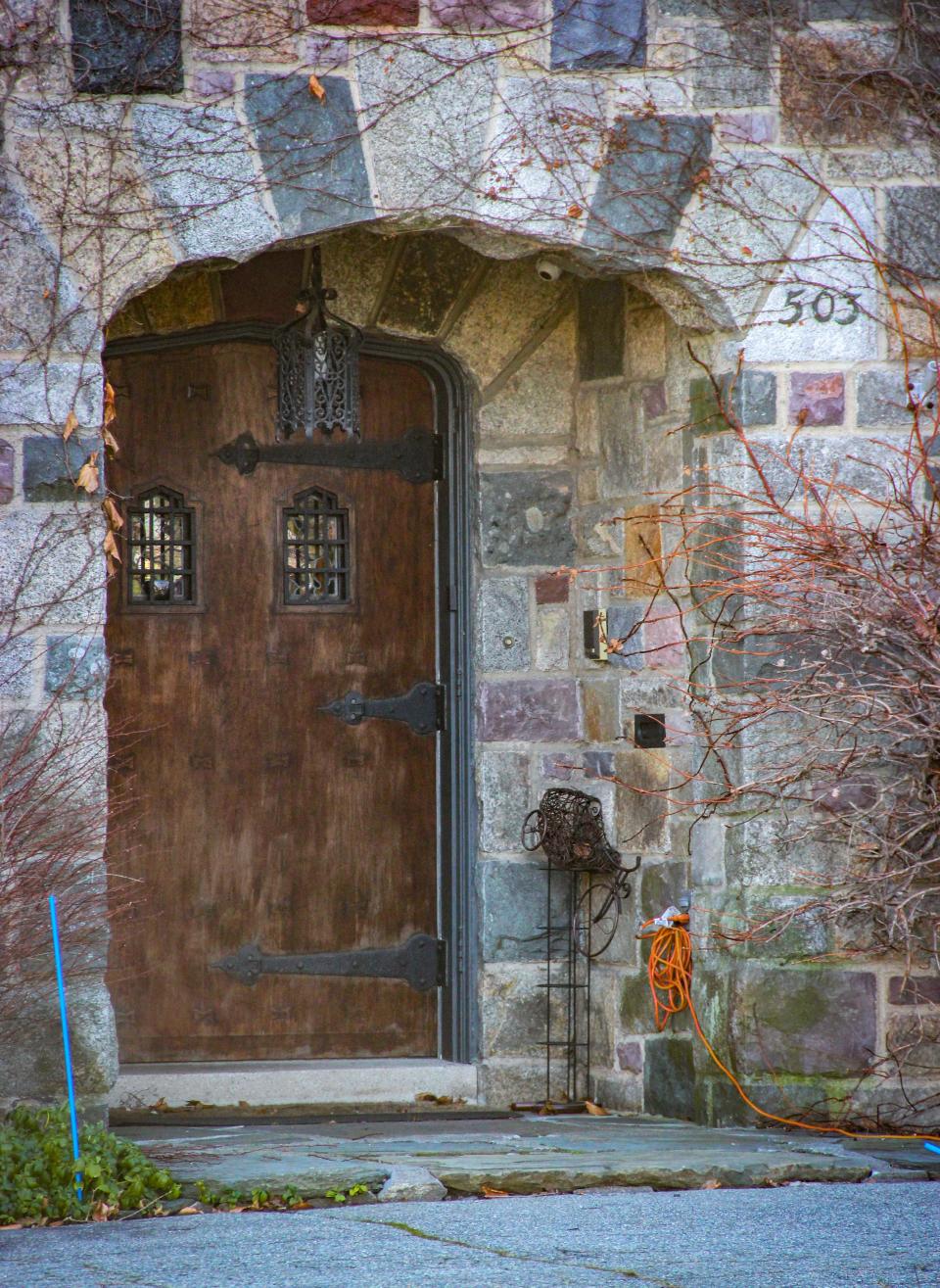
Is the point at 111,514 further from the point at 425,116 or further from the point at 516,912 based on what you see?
the point at 516,912

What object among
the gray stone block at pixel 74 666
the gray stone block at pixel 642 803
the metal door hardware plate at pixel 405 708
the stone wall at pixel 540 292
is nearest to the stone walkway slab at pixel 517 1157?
the stone wall at pixel 540 292

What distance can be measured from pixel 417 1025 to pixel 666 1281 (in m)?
2.29

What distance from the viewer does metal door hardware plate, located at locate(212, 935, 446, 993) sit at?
5.20 meters

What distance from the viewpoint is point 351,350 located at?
15.9 ft

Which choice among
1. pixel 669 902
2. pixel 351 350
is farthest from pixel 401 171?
pixel 669 902

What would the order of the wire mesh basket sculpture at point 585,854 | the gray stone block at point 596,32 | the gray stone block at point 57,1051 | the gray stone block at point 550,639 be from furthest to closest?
1. the gray stone block at point 550,639
2. the wire mesh basket sculpture at point 585,854
3. the gray stone block at point 596,32
4. the gray stone block at point 57,1051

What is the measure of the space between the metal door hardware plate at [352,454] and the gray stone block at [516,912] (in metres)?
1.11

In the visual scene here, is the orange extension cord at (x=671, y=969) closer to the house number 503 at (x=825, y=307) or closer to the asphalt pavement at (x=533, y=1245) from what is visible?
the asphalt pavement at (x=533, y=1245)

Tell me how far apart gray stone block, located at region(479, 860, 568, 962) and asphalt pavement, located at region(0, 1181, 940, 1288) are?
1.40m

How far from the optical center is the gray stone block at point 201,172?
4.31 m

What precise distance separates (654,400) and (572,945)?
5.30ft

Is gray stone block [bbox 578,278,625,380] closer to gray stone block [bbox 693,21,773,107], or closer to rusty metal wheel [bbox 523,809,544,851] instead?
gray stone block [bbox 693,21,773,107]

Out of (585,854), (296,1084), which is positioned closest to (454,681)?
(585,854)

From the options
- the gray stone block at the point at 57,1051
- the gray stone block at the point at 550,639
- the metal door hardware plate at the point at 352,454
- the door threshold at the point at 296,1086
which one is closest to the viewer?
the gray stone block at the point at 57,1051
